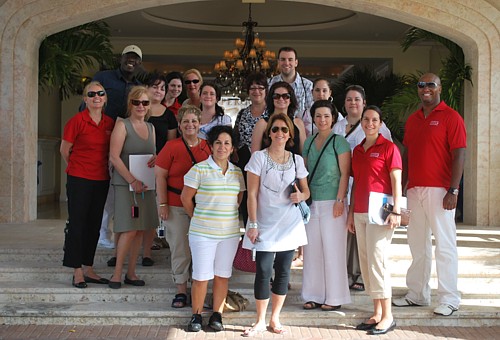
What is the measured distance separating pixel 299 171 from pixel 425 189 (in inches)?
41.4

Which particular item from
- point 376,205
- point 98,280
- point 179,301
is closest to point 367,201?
point 376,205

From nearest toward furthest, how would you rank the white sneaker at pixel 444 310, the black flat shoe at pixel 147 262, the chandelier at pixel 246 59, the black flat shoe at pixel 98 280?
the white sneaker at pixel 444 310, the black flat shoe at pixel 98 280, the black flat shoe at pixel 147 262, the chandelier at pixel 246 59

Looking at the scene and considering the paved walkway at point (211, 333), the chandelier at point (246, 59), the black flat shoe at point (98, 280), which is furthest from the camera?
the chandelier at point (246, 59)

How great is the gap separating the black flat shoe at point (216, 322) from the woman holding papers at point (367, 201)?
44.3 inches

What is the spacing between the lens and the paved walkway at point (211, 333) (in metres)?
5.36

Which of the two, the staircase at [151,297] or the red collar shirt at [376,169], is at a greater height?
the red collar shirt at [376,169]

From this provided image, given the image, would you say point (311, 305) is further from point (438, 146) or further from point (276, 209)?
point (438, 146)

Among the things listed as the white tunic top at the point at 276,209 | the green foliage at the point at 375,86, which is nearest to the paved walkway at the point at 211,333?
the white tunic top at the point at 276,209

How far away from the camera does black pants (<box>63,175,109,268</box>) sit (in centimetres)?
592

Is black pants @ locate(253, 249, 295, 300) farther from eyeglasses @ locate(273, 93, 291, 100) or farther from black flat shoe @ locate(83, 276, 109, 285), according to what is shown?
black flat shoe @ locate(83, 276, 109, 285)

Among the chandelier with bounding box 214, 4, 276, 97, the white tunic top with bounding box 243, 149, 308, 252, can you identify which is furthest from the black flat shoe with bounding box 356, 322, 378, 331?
the chandelier with bounding box 214, 4, 276, 97

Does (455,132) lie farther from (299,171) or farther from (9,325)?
(9,325)

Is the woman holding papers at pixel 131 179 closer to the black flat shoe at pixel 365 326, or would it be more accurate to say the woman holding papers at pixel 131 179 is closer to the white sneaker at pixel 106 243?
the white sneaker at pixel 106 243

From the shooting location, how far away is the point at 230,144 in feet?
17.5
